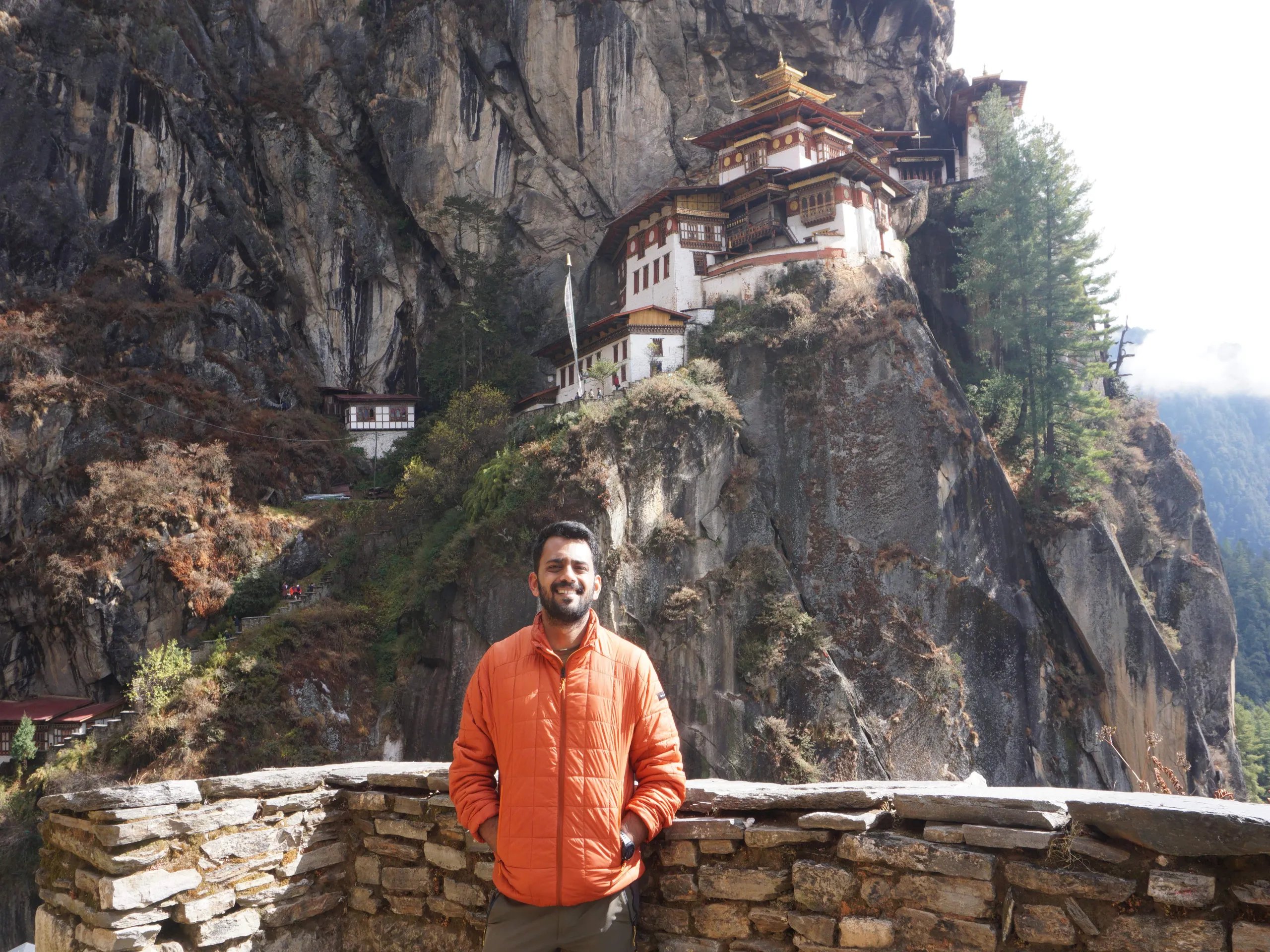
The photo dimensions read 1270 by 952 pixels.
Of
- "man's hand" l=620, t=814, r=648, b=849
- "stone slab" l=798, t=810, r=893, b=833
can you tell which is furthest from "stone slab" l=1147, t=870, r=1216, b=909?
"man's hand" l=620, t=814, r=648, b=849

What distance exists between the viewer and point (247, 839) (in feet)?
17.4

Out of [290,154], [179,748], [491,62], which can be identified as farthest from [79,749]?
[491,62]

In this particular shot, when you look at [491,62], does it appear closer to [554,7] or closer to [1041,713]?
[554,7]

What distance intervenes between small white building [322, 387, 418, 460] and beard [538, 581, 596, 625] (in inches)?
1290

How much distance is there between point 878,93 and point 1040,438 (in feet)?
65.8

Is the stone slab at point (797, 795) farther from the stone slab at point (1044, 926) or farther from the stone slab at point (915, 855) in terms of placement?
the stone slab at point (1044, 926)

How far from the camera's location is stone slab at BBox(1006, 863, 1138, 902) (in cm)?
377

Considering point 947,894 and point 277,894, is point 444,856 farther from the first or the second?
point 947,894

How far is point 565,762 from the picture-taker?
412 cm

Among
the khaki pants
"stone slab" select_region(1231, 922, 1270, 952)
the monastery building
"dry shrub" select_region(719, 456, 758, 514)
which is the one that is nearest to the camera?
"stone slab" select_region(1231, 922, 1270, 952)

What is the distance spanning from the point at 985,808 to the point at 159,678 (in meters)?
23.4

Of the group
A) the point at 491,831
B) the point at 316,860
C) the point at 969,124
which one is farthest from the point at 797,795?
the point at 969,124

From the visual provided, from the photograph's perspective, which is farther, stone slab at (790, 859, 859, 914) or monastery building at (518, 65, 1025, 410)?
monastery building at (518, 65, 1025, 410)

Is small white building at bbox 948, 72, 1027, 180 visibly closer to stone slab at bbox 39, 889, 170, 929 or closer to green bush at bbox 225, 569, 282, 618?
green bush at bbox 225, 569, 282, 618
